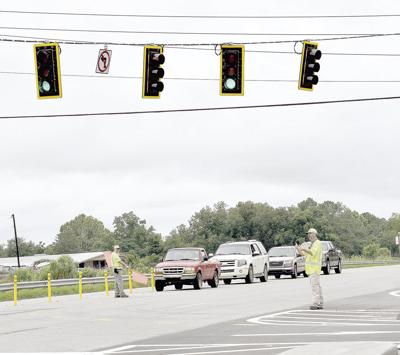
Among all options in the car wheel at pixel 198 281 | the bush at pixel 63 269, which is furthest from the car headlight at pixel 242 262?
the bush at pixel 63 269

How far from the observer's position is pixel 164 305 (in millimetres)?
27016

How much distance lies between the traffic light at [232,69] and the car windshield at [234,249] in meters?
19.7

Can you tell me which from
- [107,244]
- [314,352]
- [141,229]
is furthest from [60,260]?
[107,244]

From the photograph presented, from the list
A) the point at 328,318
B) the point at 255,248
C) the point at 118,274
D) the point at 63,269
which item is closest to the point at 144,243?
the point at 63,269

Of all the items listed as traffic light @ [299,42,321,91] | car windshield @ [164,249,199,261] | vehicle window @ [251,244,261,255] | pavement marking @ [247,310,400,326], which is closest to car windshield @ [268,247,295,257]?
vehicle window @ [251,244,261,255]

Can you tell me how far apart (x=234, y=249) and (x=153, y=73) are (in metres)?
19.8

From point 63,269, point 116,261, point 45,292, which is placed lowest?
point 45,292

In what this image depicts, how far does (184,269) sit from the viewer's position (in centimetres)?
3725

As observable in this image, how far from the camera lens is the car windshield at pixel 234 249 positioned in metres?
43.3

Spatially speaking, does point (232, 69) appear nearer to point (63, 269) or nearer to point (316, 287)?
point (316, 287)

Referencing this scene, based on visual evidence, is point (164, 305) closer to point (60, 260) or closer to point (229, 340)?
point (229, 340)

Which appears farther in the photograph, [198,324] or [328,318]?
[328,318]

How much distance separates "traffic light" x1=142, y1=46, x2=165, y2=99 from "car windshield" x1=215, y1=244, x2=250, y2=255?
63.4 feet

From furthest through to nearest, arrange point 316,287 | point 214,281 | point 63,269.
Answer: point 63,269 → point 214,281 → point 316,287
